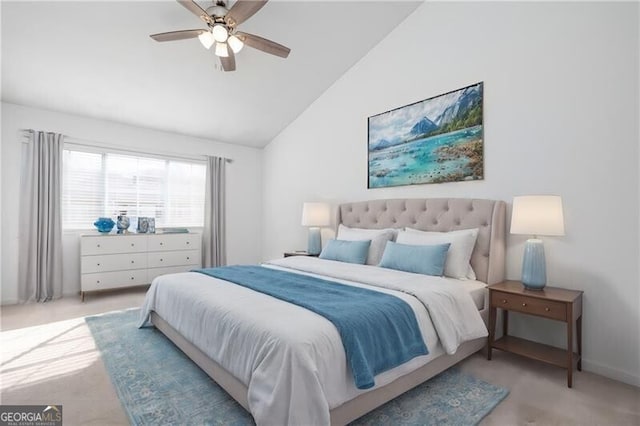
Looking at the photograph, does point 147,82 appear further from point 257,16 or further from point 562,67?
point 562,67

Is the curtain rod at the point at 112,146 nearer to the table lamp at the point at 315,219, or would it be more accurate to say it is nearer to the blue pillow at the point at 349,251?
the table lamp at the point at 315,219

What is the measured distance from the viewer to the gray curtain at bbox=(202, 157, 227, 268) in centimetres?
545

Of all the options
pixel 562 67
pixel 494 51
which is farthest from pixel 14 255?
pixel 562 67

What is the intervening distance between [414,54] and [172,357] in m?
3.73

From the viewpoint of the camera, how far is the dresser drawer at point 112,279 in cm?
410

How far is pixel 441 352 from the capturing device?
6.64 ft

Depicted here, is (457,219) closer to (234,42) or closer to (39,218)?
(234,42)

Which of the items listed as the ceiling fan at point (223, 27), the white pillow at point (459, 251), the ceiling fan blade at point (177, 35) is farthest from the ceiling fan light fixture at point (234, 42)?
the white pillow at point (459, 251)

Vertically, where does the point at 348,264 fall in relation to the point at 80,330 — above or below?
above

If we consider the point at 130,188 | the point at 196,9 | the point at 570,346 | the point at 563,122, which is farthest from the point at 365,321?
the point at 130,188

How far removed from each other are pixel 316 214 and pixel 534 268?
264 centimetres

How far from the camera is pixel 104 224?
435cm

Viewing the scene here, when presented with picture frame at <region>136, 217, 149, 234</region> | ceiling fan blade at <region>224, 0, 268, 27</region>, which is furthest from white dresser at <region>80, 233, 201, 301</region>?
ceiling fan blade at <region>224, 0, 268, 27</region>

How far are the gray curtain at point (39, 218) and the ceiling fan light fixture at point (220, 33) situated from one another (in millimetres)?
3053
